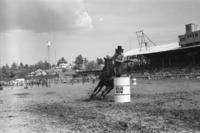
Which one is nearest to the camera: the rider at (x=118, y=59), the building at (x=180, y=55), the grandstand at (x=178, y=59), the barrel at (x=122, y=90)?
the barrel at (x=122, y=90)

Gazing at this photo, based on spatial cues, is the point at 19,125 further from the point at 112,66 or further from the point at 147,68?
the point at 147,68

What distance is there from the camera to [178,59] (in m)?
64.5

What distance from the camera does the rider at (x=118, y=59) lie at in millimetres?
14359

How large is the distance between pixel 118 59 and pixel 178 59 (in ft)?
172

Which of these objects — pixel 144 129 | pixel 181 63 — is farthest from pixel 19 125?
pixel 181 63

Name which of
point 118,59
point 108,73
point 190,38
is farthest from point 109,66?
point 190,38

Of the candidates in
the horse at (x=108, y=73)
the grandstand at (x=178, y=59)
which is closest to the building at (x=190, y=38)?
the grandstand at (x=178, y=59)

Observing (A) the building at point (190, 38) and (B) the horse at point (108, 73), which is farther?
(A) the building at point (190, 38)

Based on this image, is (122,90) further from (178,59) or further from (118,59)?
(178,59)

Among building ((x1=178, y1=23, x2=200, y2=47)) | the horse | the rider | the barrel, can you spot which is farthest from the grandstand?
the barrel

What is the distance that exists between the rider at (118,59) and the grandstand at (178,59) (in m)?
36.3

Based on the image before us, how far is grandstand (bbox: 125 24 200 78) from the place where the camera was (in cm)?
5588

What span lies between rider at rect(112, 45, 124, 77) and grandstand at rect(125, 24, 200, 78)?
36320mm

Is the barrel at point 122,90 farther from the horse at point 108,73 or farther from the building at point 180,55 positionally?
the building at point 180,55
